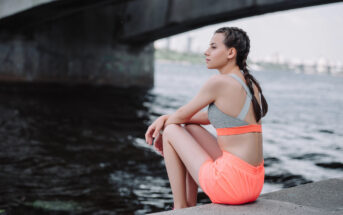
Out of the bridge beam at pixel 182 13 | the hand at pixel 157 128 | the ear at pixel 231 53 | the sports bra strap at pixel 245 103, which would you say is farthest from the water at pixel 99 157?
the bridge beam at pixel 182 13

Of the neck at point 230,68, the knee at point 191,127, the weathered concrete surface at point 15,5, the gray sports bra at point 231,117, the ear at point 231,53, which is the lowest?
the knee at point 191,127

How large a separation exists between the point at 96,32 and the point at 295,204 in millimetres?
17069

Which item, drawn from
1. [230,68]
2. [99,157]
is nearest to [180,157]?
[230,68]

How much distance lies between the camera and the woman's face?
2533mm

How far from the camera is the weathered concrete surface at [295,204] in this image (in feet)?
7.63

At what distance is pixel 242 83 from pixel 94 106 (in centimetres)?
1087

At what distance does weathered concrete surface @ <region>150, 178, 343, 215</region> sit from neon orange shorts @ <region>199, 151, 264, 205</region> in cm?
6

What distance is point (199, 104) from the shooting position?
260 cm

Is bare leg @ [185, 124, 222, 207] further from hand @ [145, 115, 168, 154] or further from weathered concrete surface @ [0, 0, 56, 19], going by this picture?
weathered concrete surface @ [0, 0, 56, 19]

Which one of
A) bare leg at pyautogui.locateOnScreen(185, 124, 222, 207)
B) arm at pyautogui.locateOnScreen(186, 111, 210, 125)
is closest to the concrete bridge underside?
arm at pyautogui.locateOnScreen(186, 111, 210, 125)

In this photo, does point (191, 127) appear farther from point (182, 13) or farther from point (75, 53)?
point (75, 53)

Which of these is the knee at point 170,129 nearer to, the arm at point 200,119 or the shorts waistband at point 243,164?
the arm at point 200,119

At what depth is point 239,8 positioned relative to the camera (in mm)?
12648

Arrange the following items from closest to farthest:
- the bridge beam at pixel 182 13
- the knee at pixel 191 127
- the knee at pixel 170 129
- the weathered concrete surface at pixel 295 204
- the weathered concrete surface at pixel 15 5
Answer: the weathered concrete surface at pixel 295 204, the knee at pixel 170 129, the knee at pixel 191 127, the weathered concrete surface at pixel 15 5, the bridge beam at pixel 182 13
